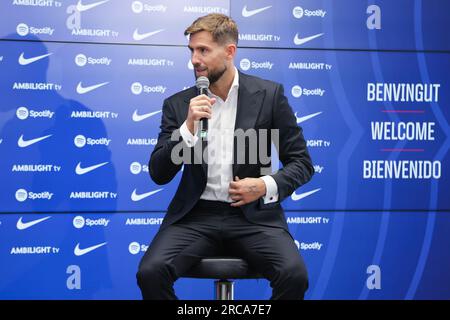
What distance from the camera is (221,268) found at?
247cm

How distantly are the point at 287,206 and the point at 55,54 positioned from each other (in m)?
1.96

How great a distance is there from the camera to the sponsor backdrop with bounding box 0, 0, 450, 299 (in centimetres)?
402

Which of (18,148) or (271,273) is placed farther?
(18,148)

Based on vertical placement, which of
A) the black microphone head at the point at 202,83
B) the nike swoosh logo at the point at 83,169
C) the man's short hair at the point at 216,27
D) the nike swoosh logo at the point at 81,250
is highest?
the man's short hair at the point at 216,27

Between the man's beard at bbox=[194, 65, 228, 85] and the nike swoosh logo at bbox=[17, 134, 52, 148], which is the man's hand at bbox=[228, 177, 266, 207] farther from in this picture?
the nike swoosh logo at bbox=[17, 134, 52, 148]

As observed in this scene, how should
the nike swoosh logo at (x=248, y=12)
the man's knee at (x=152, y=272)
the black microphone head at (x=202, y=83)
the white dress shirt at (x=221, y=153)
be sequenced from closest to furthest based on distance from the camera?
the man's knee at (x=152, y=272)
the black microphone head at (x=202, y=83)
the white dress shirt at (x=221, y=153)
the nike swoosh logo at (x=248, y=12)

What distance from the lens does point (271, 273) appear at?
247 cm

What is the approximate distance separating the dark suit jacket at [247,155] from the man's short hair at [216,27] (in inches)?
8.9

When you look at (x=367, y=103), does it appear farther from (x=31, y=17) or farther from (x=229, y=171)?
(x=31, y=17)

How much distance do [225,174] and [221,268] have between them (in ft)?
1.52

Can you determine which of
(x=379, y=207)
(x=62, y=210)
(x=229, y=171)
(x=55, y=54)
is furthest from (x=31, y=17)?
(x=379, y=207)

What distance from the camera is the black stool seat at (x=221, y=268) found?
247 cm

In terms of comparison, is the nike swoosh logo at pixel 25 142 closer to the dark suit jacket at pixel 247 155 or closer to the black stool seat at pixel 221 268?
the dark suit jacket at pixel 247 155

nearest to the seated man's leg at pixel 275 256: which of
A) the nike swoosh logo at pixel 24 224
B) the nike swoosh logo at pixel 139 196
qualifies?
the nike swoosh logo at pixel 139 196
